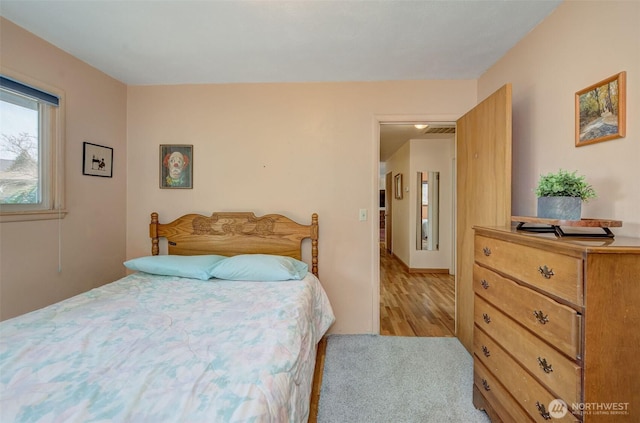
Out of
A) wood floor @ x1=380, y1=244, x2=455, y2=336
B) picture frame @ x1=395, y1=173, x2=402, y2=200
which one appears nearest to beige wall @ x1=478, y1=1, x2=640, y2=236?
wood floor @ x1=380, y1=244, x2=455, y2=336

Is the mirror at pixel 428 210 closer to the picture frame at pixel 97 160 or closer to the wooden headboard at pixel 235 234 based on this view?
the wooden headboard at pixel 235 234

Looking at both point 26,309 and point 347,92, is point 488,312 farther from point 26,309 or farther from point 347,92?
point 26,309

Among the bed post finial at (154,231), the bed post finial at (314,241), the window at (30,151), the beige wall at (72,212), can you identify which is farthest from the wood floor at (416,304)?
the window at (30,151)

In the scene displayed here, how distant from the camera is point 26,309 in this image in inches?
74.3

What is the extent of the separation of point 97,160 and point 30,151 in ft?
1.52

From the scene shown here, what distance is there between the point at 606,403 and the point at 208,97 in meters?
3.30

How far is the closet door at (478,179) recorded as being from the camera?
6.04 feet

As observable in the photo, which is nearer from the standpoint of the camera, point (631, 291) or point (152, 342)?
point (631, 291)

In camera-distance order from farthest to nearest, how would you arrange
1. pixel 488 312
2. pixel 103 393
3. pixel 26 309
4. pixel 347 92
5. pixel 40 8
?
1. pixel 347 92
2. pixel 26 309
3. pixel 40 8
4. pixel 488 312
5. pixel 103 393

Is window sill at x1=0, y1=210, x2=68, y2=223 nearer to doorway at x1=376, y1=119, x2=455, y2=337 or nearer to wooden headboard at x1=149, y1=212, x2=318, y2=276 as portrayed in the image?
wooden headboard at x1=149, y1=212, x2=318, y2=276

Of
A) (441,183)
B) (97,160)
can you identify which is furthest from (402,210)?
(97,160)

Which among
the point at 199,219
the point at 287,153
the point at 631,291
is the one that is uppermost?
the point at 287,153

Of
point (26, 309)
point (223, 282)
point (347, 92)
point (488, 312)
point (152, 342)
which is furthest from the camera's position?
point (347, 92)

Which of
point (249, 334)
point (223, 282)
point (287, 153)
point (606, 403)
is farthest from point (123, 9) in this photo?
point (606, 403)
